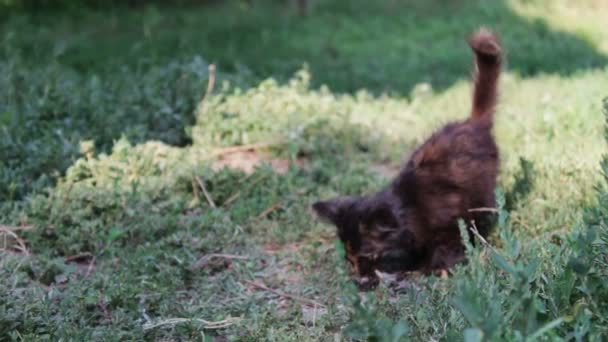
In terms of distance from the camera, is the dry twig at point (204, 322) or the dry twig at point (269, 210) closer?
the dry twig at point (204, 322)

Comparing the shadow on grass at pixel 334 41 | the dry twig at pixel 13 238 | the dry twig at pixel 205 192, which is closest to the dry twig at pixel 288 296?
the dry twig at pixel 205 192

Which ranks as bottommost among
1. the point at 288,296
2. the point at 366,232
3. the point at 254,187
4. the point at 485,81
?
the point at 288,296

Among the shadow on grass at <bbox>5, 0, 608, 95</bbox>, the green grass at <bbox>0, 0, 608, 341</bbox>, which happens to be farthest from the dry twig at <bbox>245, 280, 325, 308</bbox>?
the shadow on grass at <bbox>5, 0, 608, 95</bbox>

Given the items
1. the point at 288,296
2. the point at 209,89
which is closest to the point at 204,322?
the point at 288,296

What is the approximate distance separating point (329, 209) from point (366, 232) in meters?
0.26

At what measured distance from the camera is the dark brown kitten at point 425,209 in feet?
14.7

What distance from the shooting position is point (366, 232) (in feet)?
14.6

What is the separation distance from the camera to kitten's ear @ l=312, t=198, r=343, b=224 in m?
4.56

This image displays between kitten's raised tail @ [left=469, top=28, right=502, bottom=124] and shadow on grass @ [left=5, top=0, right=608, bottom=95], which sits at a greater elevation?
kitten's raised tail @ [left=469, top=28, right=502, bottom=124]

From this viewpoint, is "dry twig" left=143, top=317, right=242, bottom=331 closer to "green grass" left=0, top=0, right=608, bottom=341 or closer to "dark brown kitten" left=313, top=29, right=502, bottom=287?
"green grass" left=0, top=0, right=608, bottom=341

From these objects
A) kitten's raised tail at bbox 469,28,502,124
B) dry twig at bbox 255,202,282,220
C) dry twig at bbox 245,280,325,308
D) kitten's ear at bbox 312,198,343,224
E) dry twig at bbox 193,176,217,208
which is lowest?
dry twig at bbox 245,280,325,308

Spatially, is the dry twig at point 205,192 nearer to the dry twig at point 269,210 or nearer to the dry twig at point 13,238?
the dry twig at point 269,210

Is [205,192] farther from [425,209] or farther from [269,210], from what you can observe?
[425,209]

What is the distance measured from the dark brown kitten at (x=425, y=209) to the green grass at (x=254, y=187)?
0.20 m
